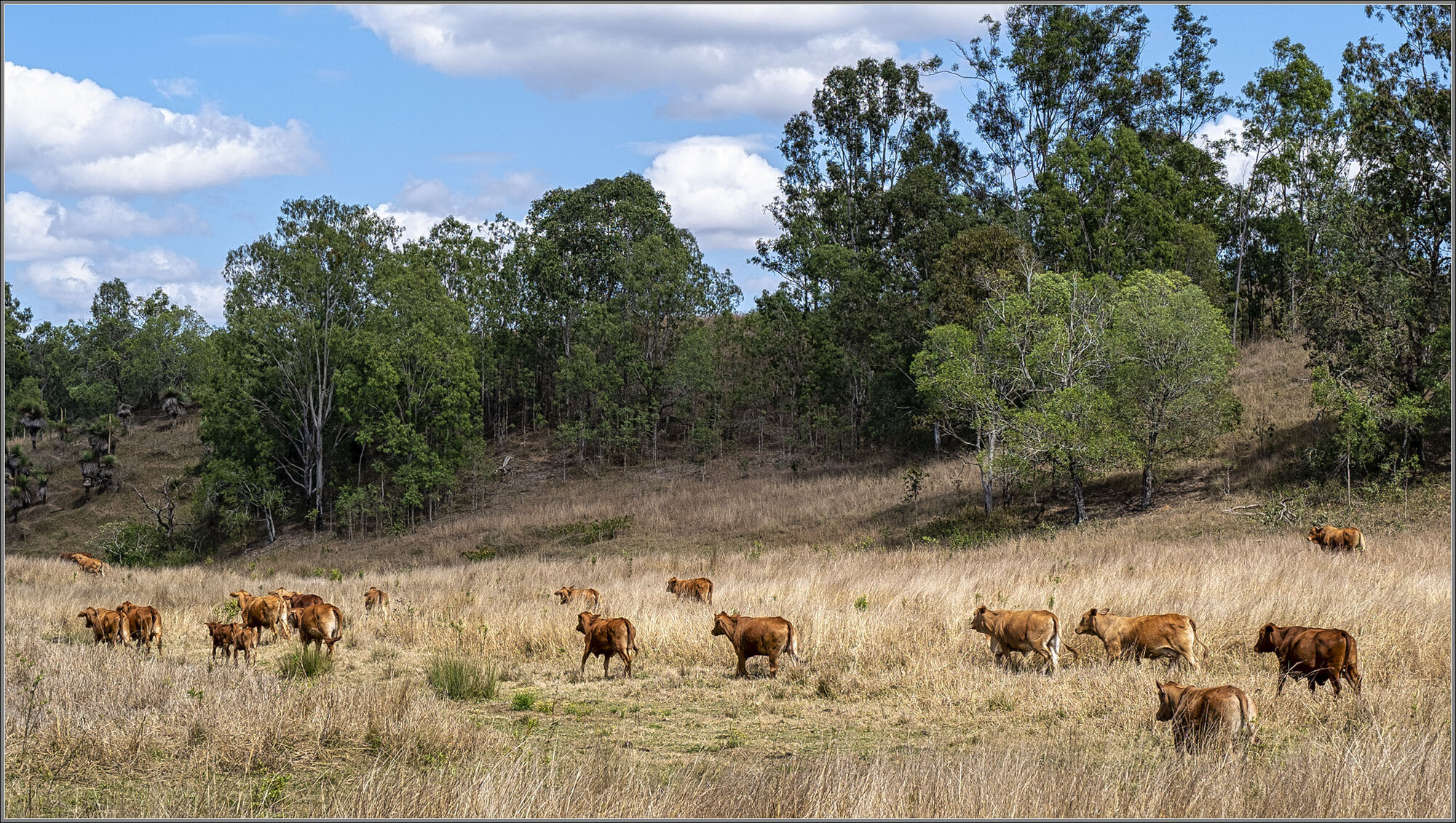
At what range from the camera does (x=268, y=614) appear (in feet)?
49.4

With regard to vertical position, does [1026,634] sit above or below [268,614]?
above

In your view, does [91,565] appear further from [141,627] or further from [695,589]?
[695,589]

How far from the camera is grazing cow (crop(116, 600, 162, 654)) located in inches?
554

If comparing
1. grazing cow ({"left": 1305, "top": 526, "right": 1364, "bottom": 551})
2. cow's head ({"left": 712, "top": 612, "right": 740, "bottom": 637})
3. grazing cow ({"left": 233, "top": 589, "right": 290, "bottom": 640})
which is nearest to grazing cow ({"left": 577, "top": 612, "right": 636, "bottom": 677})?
cow's head ({"left": 712, "top": 612, "right": 740, "bottom": 637})

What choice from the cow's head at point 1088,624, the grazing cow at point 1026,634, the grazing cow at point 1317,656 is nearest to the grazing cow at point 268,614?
the grazing cow at point 1026,634

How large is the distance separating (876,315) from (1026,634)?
1531 inches

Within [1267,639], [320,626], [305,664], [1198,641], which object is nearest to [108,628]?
[320,626]

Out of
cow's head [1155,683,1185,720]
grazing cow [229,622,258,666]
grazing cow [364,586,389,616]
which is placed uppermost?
cow's head [1155,683,1185,720]

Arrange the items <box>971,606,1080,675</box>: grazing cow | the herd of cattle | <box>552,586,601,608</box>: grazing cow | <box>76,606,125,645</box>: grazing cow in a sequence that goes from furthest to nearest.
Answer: <box>552,586,601,608</box>: grazing cow, <box>76,606,125,645</box>: grazing cow, <box>971,606,1080,675</box>: grazing cow, the herd of cattle

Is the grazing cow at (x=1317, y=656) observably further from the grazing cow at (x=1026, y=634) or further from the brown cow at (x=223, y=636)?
the brown cow at (x=223, y=636)

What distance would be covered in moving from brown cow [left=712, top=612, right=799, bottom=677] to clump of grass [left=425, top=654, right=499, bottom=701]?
2904mm

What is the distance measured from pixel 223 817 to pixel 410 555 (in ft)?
117

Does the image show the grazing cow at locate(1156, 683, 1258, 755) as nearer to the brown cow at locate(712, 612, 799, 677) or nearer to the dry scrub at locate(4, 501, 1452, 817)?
the dry scrub at locate(4, 501, 1452, 817)

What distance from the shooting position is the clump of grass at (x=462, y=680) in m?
11.2
